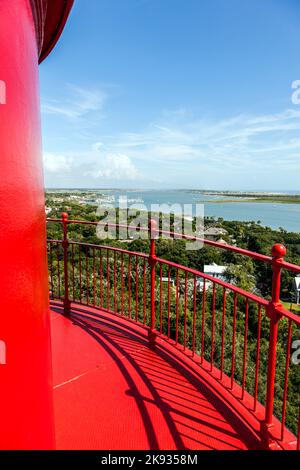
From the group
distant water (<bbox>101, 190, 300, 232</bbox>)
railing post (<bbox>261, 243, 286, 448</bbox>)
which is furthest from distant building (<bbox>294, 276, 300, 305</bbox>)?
railing post (<bbox>261, 243, 286, 448</bbox>)

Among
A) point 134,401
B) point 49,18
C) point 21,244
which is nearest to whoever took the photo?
point 21,244

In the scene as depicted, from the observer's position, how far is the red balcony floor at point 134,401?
2236mm

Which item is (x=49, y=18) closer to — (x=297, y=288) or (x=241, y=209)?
(x=297, y=288)

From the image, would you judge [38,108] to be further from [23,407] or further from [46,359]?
[23,407]

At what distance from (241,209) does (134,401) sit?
96640mm

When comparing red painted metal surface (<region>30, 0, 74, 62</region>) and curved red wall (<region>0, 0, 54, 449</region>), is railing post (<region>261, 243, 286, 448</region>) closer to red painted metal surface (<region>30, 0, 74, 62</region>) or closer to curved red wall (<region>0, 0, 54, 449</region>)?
curved red wall (<region>0, 0, 54, 449</region>)

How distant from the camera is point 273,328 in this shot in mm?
2072

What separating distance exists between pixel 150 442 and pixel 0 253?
1.93 metres

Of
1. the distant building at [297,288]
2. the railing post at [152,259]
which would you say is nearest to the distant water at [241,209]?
the distant building at [297,288]

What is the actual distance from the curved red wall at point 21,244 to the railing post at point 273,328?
142cm

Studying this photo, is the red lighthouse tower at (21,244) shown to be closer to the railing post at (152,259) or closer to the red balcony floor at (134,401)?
the red balcony floor at (134,401)

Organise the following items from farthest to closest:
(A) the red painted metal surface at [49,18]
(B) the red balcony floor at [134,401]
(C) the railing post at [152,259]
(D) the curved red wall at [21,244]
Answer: (C) the railing post at [152,259]
(B) the red balcony floor at [134,401]
(A) the red painted metal surface at [49,18]
(D) the curved red wall at [21,244]

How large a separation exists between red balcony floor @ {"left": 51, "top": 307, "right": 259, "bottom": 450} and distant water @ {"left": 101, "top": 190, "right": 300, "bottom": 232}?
155ft

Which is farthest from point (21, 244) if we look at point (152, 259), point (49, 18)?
point (152, 259)
